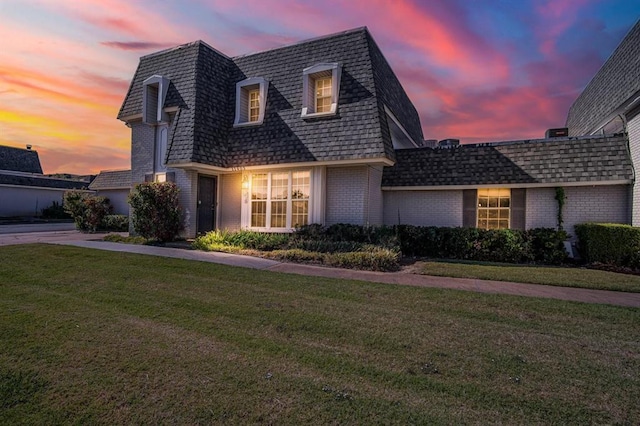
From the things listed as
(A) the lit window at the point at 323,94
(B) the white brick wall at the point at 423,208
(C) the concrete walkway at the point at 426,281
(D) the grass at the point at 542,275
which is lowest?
(C) the concrete walkway at the point at 426,281

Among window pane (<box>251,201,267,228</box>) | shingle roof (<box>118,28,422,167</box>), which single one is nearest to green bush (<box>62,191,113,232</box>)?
shingle roof (<box>118,28,422,167</box>)

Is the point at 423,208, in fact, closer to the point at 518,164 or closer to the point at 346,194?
the point at 346,194

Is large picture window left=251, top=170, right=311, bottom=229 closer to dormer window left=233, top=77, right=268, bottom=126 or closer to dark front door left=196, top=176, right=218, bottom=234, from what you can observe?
dark front door left=196, top=176, right=218, bottom=234

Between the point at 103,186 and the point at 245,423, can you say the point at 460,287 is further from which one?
the point at 103,186

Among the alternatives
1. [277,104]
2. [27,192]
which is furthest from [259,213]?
[27,192]

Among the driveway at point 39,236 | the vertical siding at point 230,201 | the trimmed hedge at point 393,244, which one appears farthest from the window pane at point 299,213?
the driveway at point 39,236

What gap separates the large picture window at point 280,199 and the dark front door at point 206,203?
81.5 inches

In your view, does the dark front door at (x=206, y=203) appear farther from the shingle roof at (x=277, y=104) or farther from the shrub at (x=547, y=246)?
the shrub at (x=547, y=246)

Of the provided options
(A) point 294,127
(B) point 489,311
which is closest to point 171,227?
(A) point 294,127

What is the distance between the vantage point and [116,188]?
25.8 metres

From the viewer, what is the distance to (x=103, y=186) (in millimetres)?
26406

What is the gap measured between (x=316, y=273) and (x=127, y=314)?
173 inches

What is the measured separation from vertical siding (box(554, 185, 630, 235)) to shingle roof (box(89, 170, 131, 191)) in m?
25.6

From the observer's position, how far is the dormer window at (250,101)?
14695 millimetres
